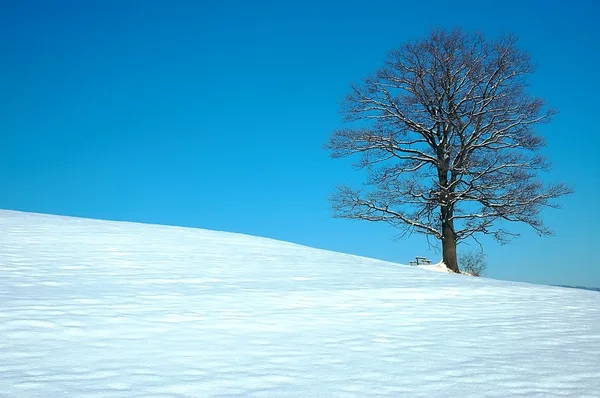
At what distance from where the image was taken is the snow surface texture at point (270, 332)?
10.3ft

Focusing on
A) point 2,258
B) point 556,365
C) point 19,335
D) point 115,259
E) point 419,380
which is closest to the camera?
point 419,380

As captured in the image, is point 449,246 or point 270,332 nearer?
point 270,332

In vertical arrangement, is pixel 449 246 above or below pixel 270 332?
above

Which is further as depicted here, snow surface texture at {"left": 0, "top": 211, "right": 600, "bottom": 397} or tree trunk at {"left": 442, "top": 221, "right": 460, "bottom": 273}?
tree trunk at {"left": 442, "top": 221, "right": 460, "bottom": 273}

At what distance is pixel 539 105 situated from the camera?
16484 millimetres

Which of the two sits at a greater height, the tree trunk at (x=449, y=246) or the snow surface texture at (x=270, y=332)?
the tree trunk at (x=449, y=246)

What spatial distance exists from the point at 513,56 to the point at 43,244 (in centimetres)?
1418

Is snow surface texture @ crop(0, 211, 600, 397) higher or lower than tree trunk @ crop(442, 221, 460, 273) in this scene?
lower

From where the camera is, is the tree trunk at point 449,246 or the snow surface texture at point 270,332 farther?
the tree trunk at point 449,246

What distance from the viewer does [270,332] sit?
445 cm

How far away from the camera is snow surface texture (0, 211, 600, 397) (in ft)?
10.3

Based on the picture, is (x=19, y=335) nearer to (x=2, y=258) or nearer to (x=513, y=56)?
(x=2, y=258)

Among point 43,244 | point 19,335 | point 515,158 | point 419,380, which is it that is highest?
point 515,158

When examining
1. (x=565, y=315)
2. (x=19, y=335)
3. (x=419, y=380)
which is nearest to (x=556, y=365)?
(x=419, y=380)
